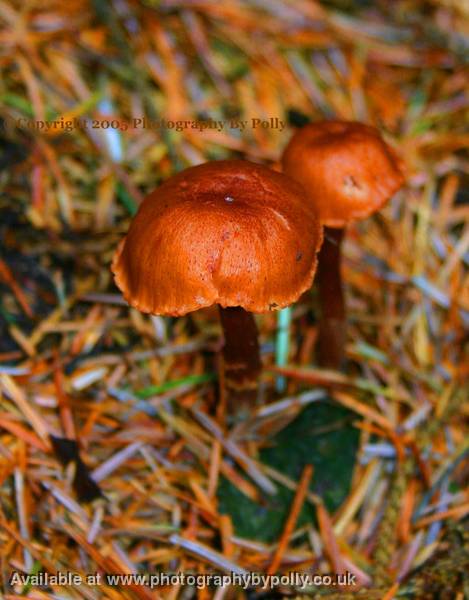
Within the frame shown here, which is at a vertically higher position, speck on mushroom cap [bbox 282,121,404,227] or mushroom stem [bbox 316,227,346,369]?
speck on mushroom cap [bbox 282,121,404,227]

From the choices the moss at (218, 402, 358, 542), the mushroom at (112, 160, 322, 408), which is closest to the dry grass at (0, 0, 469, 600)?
the moss at (218, 402, 358, 542)

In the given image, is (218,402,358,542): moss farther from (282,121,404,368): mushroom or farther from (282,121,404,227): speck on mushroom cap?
(282,121,404,227): speck on mushroom cap

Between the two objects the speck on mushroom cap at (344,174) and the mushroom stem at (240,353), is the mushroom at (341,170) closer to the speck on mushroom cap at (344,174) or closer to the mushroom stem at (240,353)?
the speck on mushroom cap at (344,174)

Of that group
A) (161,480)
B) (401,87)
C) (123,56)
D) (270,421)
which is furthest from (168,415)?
(401,87)

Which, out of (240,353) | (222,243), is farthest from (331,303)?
(222,243)

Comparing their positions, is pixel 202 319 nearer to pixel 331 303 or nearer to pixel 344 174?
pixel 331 303

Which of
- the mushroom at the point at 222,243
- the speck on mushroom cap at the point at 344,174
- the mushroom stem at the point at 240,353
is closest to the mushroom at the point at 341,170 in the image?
the speck on mushroom cap at the point at 344,174
